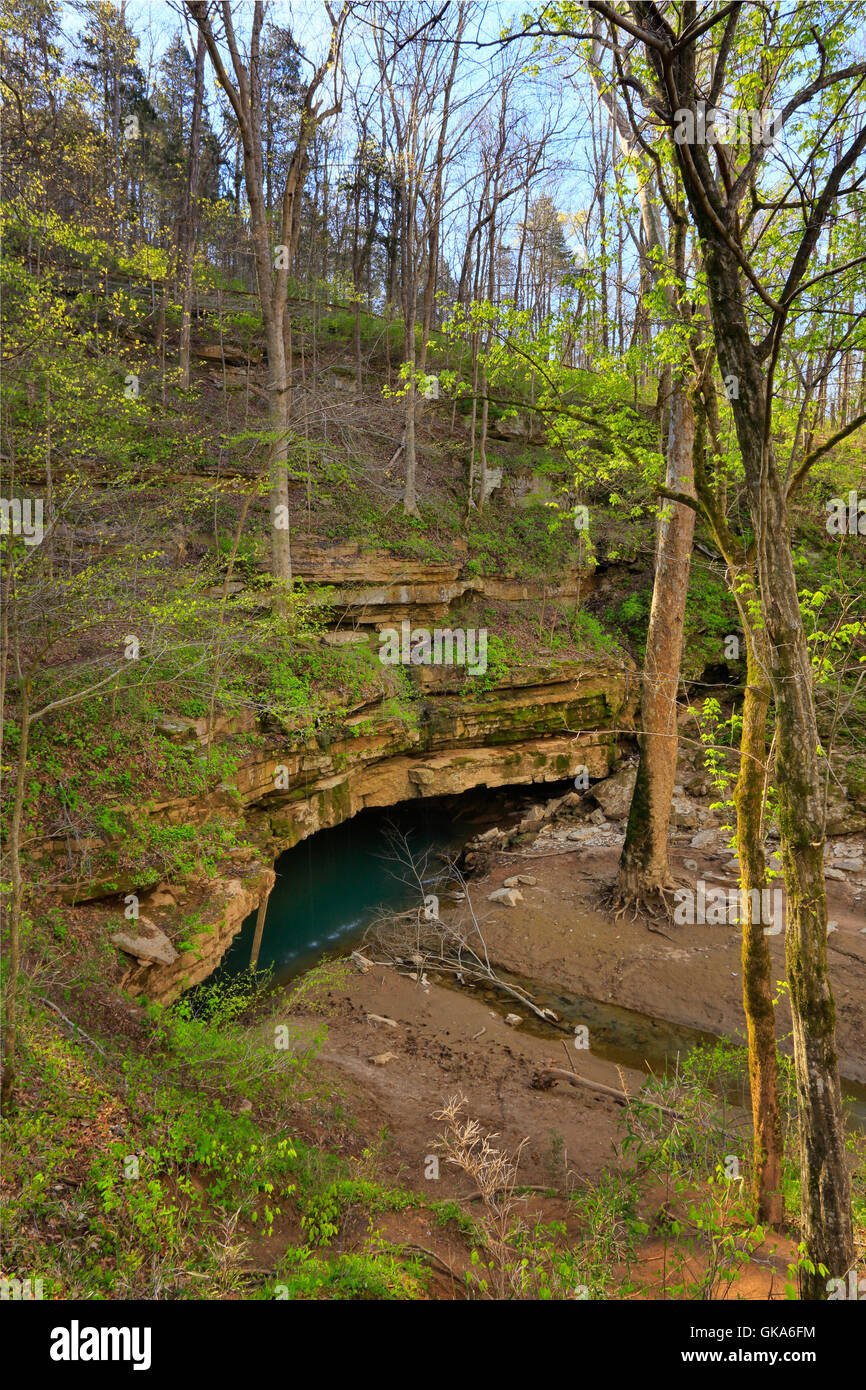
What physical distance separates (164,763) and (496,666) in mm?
8225

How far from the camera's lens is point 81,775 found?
25.4 ft

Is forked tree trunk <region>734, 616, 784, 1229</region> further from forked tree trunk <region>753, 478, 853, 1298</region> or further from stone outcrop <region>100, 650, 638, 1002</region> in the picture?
stone outcrop <region>100, 650, 638, 1002</region>

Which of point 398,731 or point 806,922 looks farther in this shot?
point 398,731

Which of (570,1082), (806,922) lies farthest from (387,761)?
(806,922)

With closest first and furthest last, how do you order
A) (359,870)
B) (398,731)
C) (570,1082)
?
(570,1082) → (398,731) → (359,870)

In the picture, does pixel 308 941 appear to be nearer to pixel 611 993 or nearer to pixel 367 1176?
pixel 611 993

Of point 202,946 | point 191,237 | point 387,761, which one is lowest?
point 202,946

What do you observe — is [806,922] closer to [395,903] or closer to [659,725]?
[659,725]

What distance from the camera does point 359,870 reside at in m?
15.3

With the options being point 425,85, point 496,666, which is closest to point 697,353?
point 496,666

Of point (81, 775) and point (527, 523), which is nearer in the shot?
point (81, 775)

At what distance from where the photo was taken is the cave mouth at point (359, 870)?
1208 centimetres

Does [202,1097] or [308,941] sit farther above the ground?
[202,1097]
